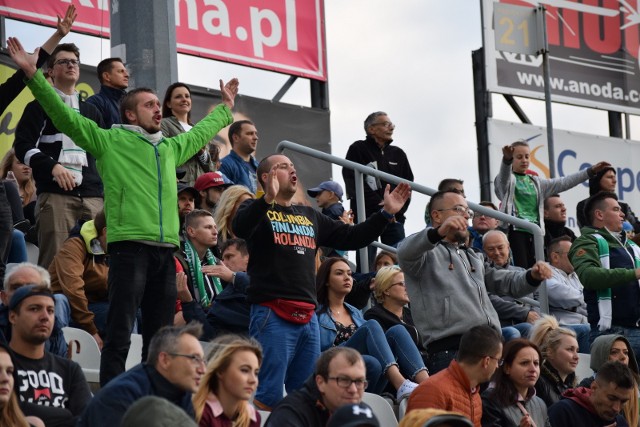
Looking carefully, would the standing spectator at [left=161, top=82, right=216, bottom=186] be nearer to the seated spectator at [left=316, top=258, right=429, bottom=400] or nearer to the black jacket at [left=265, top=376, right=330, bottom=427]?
the seated spectator at [left=316, top=258, right=429, bottom=400]

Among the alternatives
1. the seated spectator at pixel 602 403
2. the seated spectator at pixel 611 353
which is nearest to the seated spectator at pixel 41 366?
the seated spectator at pixel 602 403

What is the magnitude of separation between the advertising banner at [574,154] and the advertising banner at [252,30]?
8.42 ft

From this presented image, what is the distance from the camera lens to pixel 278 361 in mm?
8188

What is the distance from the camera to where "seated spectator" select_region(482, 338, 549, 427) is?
8.37 metres

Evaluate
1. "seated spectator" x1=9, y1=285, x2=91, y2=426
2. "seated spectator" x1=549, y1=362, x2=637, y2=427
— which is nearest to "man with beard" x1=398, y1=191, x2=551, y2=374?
"seated spectator" x1=549, y1=362, x2=637, y2=427

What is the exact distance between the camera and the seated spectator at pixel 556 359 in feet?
30.7

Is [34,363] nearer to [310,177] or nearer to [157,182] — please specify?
[157,182]

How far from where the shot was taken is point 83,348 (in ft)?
28.3

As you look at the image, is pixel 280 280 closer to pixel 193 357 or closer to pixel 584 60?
pixel 193 357

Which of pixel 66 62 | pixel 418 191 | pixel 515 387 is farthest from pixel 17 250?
pixel 515 387

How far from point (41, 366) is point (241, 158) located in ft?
16.9

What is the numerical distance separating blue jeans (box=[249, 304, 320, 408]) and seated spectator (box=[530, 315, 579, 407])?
5.78 ft

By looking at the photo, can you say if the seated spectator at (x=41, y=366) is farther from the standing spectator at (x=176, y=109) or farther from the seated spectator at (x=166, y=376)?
the standing spectator at (x=176, y=109)

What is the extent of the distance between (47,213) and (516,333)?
11.1ft
